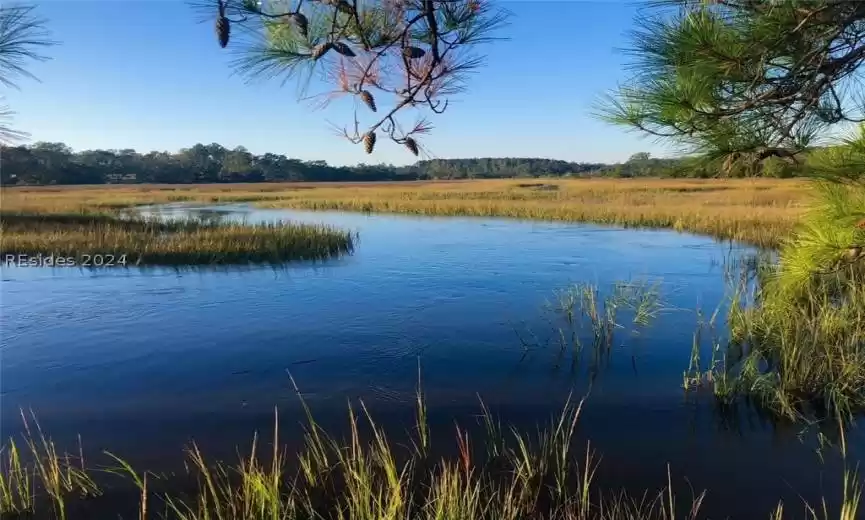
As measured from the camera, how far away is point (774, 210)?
19234 millimetres

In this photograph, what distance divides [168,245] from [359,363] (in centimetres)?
785

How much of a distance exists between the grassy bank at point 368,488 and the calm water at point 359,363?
10.0 inches

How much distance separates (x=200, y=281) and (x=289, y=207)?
21248mm

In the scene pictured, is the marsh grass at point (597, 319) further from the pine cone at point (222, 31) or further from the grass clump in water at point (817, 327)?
the pine cone at point (222, 31)

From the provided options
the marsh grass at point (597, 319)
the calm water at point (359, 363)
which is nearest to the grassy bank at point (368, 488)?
the calm water at point (359, 363)

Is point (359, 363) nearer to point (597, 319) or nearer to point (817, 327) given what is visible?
point (597, 319)

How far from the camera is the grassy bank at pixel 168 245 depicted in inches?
447

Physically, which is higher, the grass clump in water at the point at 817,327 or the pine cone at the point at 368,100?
the pine cone at the point at 368,100

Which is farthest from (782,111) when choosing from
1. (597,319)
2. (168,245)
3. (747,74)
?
(168,245)

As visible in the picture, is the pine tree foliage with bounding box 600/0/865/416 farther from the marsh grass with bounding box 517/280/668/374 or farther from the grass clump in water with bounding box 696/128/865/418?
the marsh grass with bounding box 517/280/668/374

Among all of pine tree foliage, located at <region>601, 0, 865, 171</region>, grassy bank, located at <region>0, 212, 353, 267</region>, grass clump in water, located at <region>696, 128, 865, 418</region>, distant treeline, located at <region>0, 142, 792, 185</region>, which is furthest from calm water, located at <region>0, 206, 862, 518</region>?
distant treeline, located at <region>0, 142, 792, 185</region>

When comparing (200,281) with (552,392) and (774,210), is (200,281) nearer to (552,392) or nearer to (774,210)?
(552,392)

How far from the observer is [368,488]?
284cm

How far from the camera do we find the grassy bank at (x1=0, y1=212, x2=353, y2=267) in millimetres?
11359
